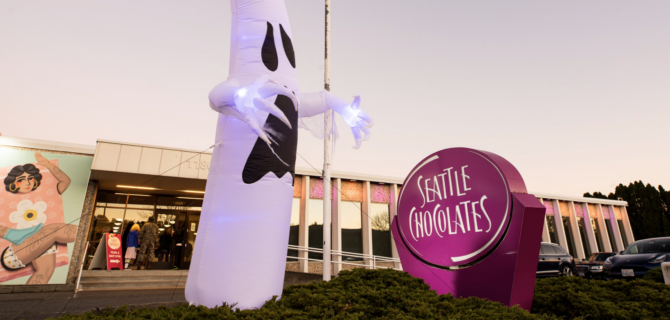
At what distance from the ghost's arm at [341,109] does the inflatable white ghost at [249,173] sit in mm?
416

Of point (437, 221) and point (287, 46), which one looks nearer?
point (287, 46)

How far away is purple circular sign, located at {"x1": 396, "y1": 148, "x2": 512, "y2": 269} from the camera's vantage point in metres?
3.90

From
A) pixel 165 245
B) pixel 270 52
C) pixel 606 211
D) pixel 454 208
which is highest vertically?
pixel 606 211

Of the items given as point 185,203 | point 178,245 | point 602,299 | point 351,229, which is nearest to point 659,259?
point 602,299

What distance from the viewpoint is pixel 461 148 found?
452 cm

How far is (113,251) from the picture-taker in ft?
32.0

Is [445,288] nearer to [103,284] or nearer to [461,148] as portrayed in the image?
[461,148]

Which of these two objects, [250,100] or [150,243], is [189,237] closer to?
[150,243]

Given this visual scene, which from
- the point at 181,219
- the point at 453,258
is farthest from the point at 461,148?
the point at 181,219

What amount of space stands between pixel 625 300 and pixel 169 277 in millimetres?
10386

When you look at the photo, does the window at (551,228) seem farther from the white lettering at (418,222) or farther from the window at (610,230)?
the white lettering at (418,222)

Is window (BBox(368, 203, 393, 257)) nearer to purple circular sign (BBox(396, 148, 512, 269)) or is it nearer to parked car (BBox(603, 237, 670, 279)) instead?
parked car (BBox(603, 237, 670, 279))

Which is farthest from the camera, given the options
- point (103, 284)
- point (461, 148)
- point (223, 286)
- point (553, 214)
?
point (553, 214)

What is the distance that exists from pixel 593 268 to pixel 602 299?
10.3m
